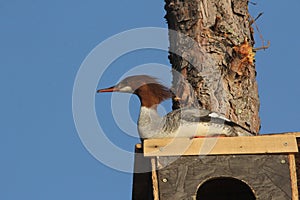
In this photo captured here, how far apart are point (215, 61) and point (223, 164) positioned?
4.58 feet

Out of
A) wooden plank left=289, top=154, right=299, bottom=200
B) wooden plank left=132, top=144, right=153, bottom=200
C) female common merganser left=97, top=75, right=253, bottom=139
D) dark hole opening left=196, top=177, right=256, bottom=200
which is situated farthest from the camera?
dark hole opening left=196, top=177, right=256, bottom=200

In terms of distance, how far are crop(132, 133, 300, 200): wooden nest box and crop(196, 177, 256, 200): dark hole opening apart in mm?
1179

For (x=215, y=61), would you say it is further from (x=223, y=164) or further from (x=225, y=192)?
(x=223, y=164)

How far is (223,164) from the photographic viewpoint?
6.11 m

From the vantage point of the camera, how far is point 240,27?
7.43m

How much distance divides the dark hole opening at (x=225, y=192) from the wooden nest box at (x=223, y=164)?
118 cm

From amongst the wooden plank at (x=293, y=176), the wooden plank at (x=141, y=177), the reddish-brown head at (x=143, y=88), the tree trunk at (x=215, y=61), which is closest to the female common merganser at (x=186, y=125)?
the reddish-brown head at (x=143, y=88)

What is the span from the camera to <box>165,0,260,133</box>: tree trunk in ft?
23.7

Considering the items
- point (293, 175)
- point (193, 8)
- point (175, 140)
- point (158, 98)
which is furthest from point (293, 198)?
point (193, 8)

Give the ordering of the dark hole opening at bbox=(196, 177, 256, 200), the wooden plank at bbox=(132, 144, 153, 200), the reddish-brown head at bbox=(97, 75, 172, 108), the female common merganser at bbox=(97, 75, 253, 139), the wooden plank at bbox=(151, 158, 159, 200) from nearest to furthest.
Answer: the wooden plank at bbox=(151, 158, 159, 200) → the wooden plank at bbox=(132, 144, 153, 200) → the female common merganser at bbox=(97, 75, 253, 139) → the reddish-brown head at bbox=(97, 75, 172, 108) → the dark hole opening at bbox=(196, 177, 256, 200)

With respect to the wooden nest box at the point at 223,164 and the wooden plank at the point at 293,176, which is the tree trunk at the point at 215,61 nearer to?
the wooden nest box at the point at 223,164

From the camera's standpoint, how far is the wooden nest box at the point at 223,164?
603 centimetres

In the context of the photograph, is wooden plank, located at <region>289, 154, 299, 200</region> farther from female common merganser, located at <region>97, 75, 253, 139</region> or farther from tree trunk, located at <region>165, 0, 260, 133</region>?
tree trunk, located at <region>165, 0, 260, 133</region>

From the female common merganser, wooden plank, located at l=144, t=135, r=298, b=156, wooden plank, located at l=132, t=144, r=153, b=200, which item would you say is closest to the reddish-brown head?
the female common merganser
